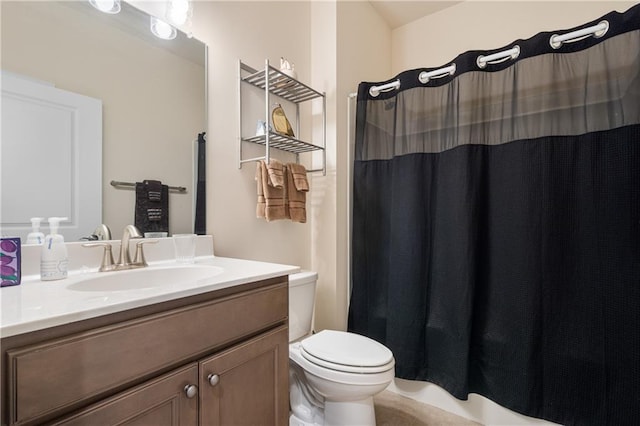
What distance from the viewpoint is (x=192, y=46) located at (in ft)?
4.45

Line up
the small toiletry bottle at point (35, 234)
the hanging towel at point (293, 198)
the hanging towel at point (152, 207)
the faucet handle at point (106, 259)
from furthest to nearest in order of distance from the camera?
the hanging towel at point (293, 198) → the hanging towel at point (152, 207) → the faucet handle at point (106, 259) → the small toiletry bottle at point (35, 234)

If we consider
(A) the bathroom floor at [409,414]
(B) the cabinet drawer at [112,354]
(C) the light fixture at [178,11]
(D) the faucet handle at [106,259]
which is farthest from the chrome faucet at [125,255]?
(A) the bathroom floor at [409,414]

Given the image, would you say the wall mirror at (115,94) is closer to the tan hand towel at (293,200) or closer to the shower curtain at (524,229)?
the tan hand towel at (293,200)

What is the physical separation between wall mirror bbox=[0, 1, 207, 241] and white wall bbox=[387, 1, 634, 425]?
1.69 metres

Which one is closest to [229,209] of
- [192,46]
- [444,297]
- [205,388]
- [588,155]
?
[192,46]

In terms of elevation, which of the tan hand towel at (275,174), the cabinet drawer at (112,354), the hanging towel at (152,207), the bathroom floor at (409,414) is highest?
the tan hand towel at (275,174)

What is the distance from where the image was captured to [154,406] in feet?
2.31

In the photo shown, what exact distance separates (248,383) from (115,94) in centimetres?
113

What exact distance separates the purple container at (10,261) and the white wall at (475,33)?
1.84 metres

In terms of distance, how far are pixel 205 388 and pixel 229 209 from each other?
2.83ft

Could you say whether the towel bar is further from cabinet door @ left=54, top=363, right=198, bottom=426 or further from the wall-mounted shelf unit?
cabinet door @ left=54, top=363, right=198, bottom=426

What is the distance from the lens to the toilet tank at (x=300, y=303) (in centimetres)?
141

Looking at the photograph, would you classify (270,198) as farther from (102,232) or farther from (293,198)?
(102,232)

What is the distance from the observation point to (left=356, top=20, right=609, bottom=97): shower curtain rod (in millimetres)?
1295
